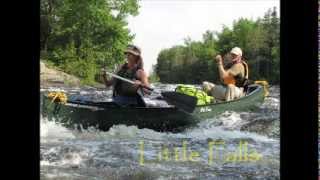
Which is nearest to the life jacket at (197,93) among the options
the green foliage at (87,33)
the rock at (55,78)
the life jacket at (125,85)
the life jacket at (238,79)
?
the life jacket at (238,79)

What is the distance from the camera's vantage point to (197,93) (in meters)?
2.96

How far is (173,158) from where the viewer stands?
2914 mm

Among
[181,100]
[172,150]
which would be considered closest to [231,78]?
[181,100]

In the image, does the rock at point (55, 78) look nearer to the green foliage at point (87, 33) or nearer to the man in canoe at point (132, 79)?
the green foliage at point (87, 33)

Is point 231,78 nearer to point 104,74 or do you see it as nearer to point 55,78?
point 104,74

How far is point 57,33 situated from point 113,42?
10.9 inches

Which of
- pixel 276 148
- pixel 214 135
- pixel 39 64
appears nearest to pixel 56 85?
pixel 39 64

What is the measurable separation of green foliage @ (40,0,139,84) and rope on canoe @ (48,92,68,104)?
123 millimetres

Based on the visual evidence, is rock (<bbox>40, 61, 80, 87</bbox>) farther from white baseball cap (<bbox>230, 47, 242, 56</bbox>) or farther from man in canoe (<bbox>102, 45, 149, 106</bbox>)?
white baseball cap (<bbox>230, 47, 242, 56</bbox>)

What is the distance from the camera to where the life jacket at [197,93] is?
2.96m

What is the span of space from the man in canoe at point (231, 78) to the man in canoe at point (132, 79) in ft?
1.05

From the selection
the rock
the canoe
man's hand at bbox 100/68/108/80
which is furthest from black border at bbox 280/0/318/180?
the rock

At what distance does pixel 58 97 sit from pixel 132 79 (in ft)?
1.22

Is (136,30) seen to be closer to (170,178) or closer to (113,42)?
(113,42)
